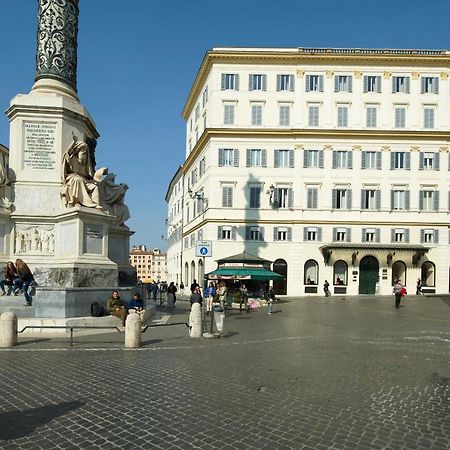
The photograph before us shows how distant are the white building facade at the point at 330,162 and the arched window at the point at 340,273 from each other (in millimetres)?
99

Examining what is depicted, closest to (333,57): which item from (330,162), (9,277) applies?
(330,162)

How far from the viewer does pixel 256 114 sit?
160 feet

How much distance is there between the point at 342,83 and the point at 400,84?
5.82 m

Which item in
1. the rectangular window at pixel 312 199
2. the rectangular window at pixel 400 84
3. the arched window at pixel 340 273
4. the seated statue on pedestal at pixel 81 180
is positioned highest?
the rectangular window at pixel 400 84

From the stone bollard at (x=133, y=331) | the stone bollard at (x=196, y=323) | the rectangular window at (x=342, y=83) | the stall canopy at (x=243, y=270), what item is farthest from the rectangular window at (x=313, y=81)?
the stone bollard at (x=133, y=331)

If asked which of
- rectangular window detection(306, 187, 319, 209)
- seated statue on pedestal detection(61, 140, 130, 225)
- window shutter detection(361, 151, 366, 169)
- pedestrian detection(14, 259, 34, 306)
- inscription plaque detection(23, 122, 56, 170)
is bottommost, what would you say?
pedestrian detection(14, 259, 34, 306)

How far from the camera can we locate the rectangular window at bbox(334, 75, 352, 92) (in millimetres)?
48281

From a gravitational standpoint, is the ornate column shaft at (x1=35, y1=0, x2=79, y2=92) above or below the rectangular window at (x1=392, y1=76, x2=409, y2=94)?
below

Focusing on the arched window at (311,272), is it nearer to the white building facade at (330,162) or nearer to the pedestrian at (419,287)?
the white building facade at (330,162)

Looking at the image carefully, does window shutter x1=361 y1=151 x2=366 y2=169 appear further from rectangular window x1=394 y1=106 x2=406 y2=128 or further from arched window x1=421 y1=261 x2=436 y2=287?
arched window x1=421 y1=261 x2=436 y2=287

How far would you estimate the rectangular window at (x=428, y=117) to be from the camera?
4819 cm

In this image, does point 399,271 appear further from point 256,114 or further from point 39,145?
point 39,145

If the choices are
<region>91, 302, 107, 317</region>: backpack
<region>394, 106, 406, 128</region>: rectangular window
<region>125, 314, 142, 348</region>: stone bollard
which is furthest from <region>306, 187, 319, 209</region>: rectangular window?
<region>125, 314, 142, 348</region>: stone bollard

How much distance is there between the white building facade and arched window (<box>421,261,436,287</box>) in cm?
10
